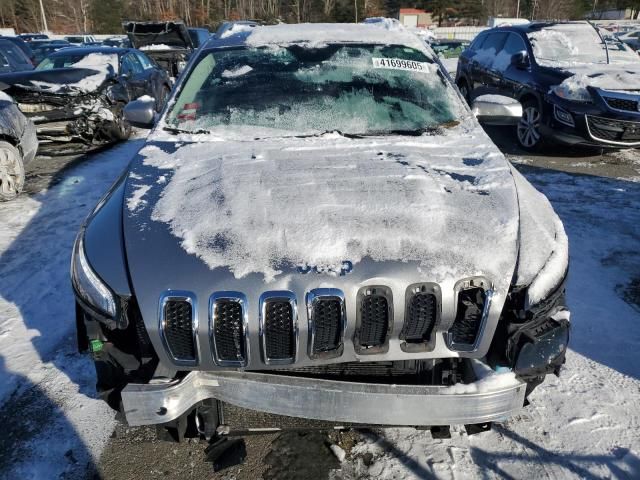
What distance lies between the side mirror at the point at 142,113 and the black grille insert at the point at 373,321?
235 centimetres

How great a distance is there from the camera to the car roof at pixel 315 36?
3305mm

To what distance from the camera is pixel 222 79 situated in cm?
312

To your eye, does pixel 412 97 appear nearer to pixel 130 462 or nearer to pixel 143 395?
pixel 143 395

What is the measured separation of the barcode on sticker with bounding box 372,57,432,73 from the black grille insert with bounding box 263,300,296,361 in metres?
2.11

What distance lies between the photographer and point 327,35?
11.0 ft

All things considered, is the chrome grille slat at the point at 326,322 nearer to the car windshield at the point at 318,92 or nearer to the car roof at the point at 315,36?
the car windshield at the point at 318,92

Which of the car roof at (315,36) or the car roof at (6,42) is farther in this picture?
the car roof at (6,42)

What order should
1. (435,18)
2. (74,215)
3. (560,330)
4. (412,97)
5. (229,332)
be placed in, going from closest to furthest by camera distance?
(229,332)
(560,330)
(412,97)
(74,215)
(435,18)

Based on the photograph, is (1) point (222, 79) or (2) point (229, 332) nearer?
(2) point (229, 332)

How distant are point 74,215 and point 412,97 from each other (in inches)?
144

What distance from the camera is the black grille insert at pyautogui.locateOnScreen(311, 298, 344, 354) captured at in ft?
5.39

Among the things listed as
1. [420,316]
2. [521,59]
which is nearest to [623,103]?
[521,59]

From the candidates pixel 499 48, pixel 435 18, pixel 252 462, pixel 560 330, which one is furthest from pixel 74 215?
pixel 435 18

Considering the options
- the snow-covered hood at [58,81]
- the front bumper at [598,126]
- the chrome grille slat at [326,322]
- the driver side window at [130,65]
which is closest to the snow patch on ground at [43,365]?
the chrome grille slat at [326,322]
